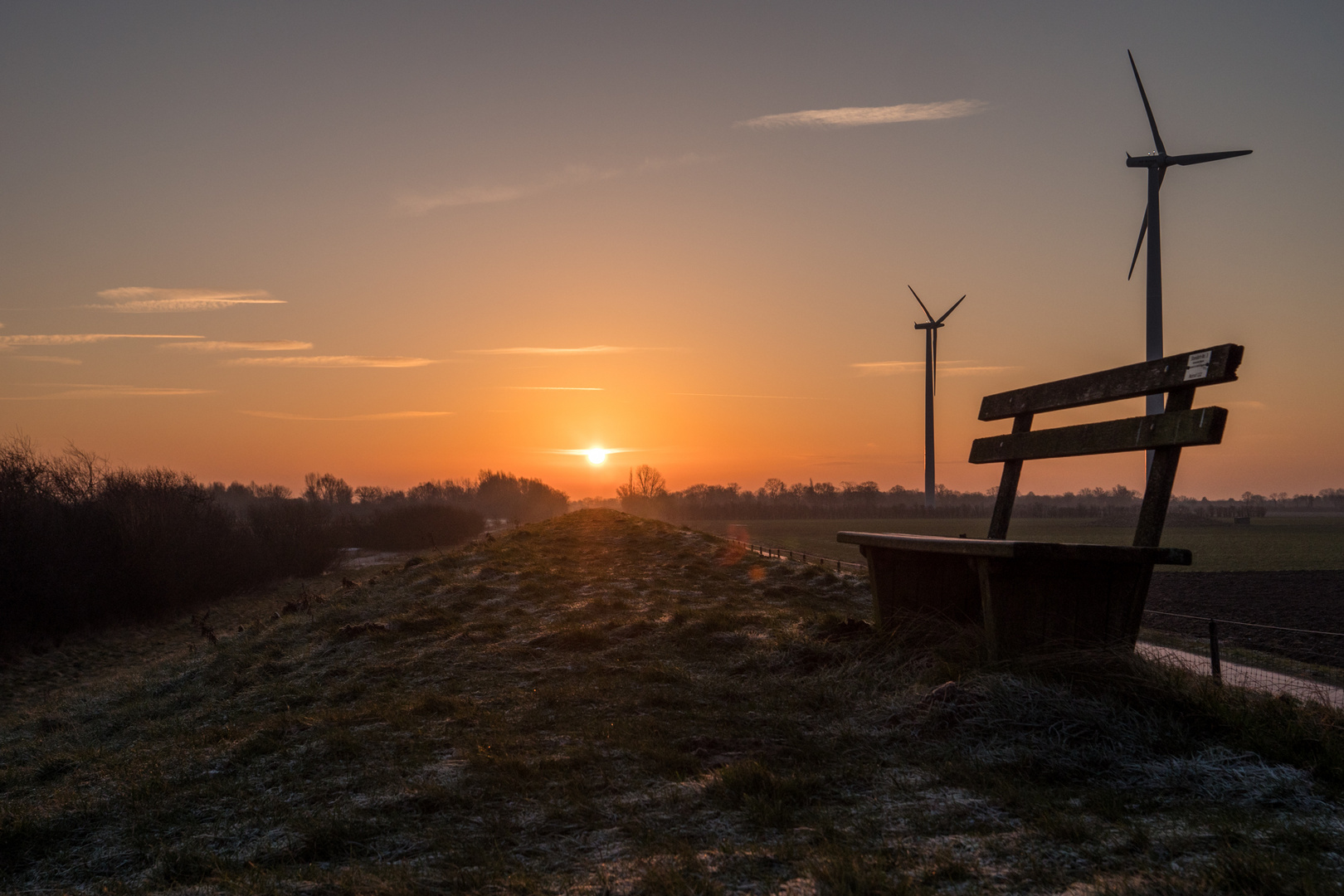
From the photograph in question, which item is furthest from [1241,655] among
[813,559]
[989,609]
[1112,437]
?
[813,559]

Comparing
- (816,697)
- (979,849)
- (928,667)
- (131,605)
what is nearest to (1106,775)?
(979,849)

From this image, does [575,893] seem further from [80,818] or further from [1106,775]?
[80,818]

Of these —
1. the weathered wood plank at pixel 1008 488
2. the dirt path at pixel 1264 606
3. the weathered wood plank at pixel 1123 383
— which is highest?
the weathered wood plank at pixel 1123 383

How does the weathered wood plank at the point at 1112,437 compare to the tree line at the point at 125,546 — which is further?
the tree line at the point at 125,546

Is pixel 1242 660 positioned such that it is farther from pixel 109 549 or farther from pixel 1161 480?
pixel 109 549

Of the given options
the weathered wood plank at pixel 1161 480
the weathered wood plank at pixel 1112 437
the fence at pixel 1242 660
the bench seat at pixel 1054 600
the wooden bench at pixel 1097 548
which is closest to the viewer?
the weathered wood plank at pixel 1112 437

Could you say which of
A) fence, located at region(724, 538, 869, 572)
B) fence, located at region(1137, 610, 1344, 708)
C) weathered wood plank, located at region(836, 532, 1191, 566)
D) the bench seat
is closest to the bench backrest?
weathered wood plank, located at region(836, 532, 1191, 566)

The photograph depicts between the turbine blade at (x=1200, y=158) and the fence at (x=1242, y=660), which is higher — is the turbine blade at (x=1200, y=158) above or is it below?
above

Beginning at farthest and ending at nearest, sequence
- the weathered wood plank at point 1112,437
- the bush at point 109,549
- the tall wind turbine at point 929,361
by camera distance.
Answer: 1. the tall wind turbine at point 929,361
2. the bush at point 109,549
3. the weathered wood plank at point 1112,437

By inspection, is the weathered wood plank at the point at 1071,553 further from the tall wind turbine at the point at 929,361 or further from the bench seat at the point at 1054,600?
the tall wind turbine at the point at 929,361

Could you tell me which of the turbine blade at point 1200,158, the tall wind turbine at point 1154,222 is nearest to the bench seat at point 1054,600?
the tall wind turbine at point 1154,222

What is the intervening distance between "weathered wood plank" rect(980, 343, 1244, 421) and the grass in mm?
2009

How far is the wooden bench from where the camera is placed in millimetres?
5172

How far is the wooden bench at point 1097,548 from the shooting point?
17.0ft
